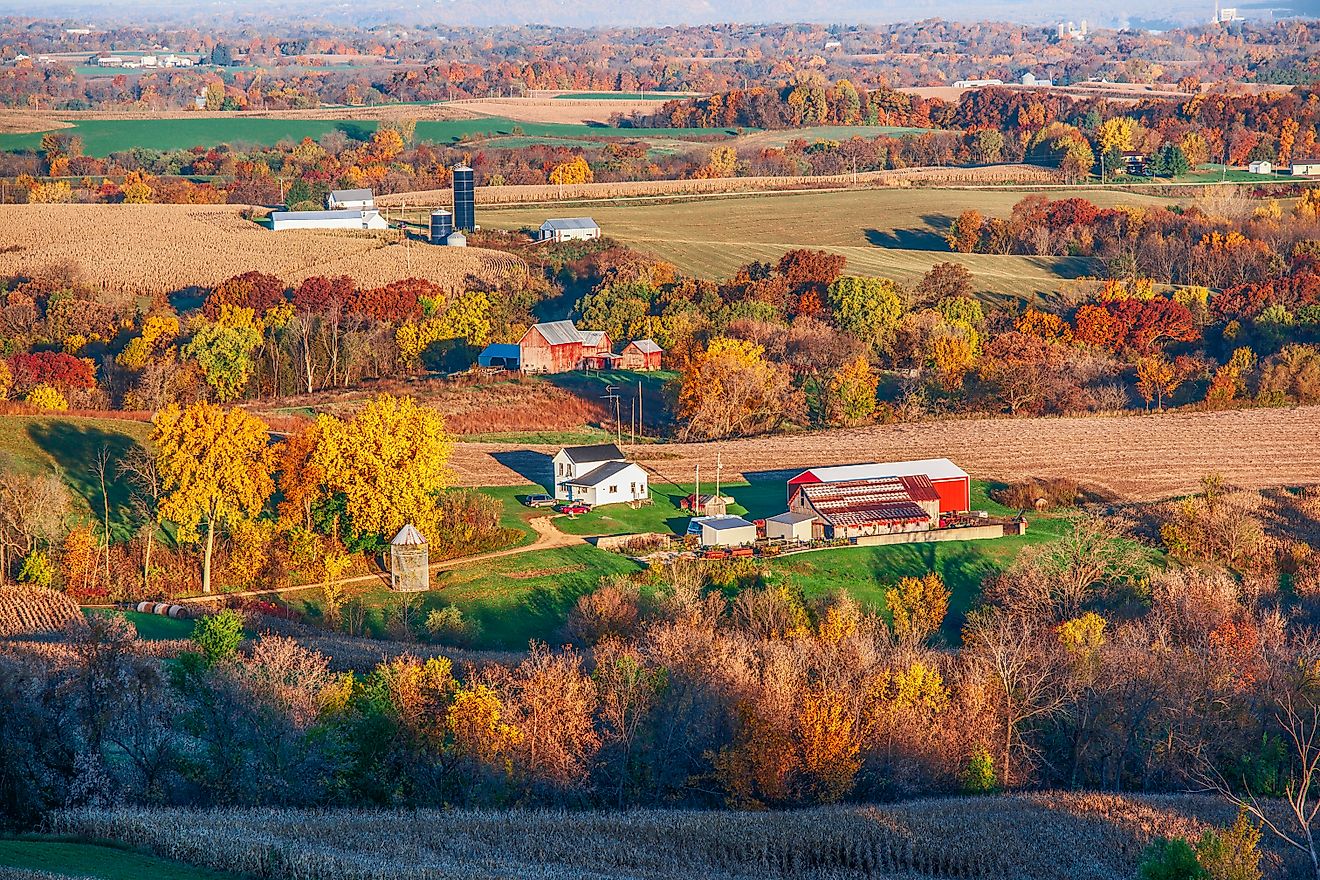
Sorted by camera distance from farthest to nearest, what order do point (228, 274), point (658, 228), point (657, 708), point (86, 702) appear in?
point (658, 228)
point (228, 274)
point (657, 708)
point (86, 702)

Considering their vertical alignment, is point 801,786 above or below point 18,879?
below

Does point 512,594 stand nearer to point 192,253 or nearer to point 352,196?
point 192,253

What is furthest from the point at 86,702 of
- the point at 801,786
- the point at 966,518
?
the point at 966,518

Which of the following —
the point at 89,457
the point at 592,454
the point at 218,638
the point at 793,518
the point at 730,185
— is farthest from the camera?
the point at 730,185

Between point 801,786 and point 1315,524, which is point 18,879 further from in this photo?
point 1315,524

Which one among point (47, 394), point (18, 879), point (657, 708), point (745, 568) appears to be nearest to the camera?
point (18, 879)

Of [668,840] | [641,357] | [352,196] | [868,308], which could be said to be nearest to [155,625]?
[668,840]

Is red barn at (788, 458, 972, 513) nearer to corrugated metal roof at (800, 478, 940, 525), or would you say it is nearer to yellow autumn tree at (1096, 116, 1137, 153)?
corrugated metal roof at (800, 478, 940, 525)
